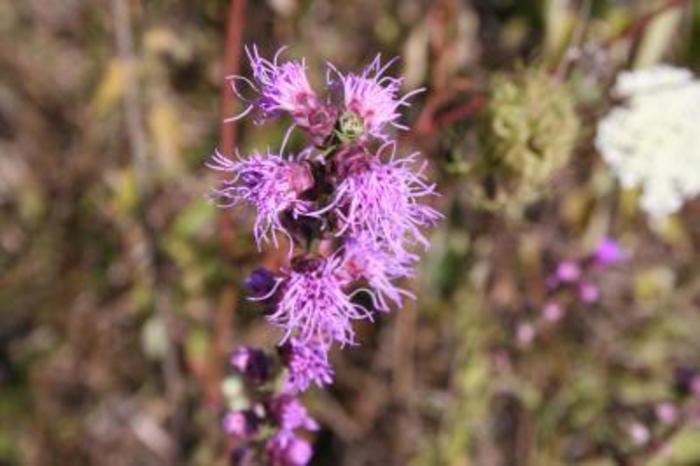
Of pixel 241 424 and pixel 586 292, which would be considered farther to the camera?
pixel 586 292

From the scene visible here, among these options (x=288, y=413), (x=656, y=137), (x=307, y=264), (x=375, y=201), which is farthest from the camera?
(x=656, y=137)

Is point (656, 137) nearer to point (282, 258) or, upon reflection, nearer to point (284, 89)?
point (282, 258)

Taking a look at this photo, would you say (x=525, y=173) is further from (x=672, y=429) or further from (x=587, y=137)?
(x=672, y=429)

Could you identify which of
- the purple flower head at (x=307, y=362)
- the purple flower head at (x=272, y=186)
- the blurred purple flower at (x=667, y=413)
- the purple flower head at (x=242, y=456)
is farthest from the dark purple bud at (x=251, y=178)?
the blurred purple flower at (x=667, y=413)

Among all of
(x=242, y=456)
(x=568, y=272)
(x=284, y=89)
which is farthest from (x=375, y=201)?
(x=568, y=272)

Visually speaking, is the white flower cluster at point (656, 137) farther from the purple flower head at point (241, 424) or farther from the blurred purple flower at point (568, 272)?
the purple flower head at point (241, 424)

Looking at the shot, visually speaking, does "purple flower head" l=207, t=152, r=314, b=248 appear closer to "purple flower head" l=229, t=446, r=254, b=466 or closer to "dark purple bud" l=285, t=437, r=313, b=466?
"dark purple bud" l=285, t=437, r=313, b=466
